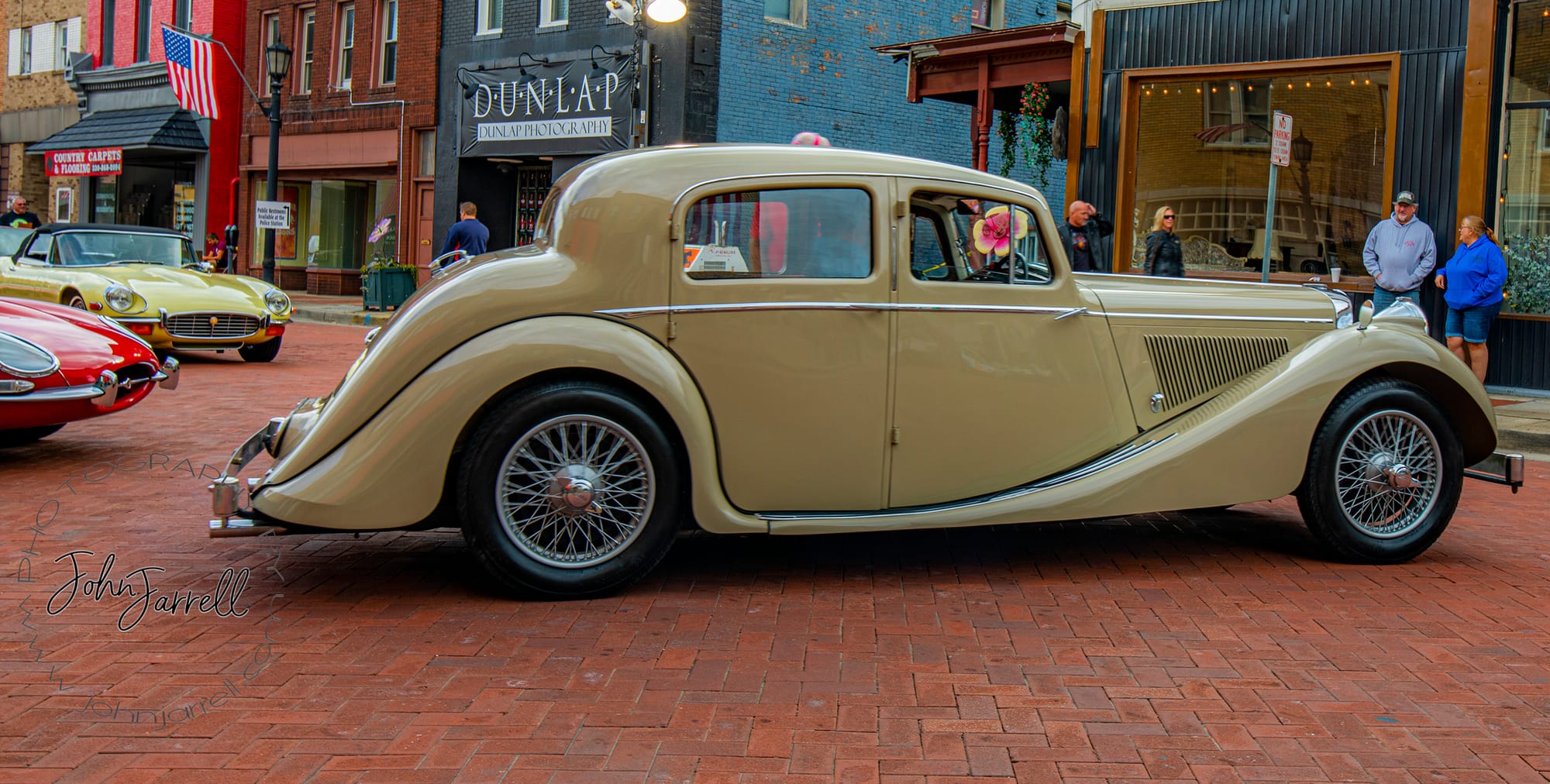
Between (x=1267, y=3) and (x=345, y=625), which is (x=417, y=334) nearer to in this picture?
(x=345, y=625)

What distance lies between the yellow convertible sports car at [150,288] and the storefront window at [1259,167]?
9639 millimetres

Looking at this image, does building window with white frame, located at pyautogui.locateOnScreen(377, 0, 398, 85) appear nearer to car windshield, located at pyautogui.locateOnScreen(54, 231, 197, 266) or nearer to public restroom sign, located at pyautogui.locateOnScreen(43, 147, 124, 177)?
public restroom sign, located at pyautogui.locateOnScreen(43, 147, 124, 177)

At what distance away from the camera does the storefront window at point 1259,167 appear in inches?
545

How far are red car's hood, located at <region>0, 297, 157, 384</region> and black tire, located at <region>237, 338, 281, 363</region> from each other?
18.6ft

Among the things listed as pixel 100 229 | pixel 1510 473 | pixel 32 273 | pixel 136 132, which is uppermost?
pixel 136 132

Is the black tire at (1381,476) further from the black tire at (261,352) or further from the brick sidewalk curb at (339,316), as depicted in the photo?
the brick sidewalk curb at (339,316)

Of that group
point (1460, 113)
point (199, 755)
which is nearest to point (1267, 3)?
point (1460, 113)

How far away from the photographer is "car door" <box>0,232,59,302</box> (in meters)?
12.5

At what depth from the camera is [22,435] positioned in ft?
25.7

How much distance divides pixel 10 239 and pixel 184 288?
3.74 m

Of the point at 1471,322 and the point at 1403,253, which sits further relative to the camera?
the point at 1403,253

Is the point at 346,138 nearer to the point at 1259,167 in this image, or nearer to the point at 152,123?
the point at 152,123

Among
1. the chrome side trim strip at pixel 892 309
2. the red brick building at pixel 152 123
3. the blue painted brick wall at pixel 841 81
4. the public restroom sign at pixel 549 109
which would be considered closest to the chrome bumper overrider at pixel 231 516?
the chrome side trim strip at pixel 892 309

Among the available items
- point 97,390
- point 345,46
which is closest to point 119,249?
point 97,390
